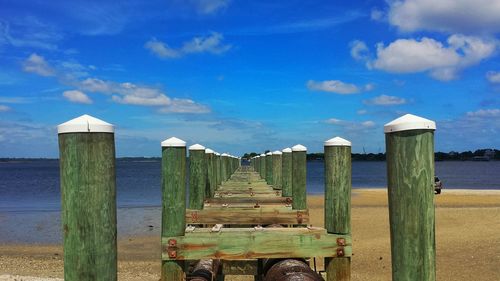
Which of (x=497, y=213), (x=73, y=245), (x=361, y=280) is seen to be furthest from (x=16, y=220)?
(x=73, y=245)

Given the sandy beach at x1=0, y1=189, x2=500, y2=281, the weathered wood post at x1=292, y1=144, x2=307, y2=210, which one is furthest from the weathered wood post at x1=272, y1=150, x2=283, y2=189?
the weathered wood post at x1=292, y1=144, x2=307, y2=210

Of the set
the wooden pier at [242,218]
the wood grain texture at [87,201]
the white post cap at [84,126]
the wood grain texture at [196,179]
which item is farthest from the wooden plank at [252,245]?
the wood grain texture at [196,179]

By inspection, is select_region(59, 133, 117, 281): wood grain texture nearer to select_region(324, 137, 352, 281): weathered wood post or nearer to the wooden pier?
the wooden pier

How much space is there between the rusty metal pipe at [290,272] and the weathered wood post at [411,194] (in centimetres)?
159

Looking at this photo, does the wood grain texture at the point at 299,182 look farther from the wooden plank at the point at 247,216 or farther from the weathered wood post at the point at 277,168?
the weathered wood post at the point at 277,168

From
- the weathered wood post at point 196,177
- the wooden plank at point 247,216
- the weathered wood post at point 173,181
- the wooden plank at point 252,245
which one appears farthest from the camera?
the weathered wood post at point 196,177

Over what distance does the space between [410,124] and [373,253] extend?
40.3 ft

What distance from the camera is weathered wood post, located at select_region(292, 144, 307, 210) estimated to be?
365 inches

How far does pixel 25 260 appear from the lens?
51.6 ft

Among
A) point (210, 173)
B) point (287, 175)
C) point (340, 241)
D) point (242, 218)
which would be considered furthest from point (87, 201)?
point (287, 175)

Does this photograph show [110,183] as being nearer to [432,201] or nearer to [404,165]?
[404,165]

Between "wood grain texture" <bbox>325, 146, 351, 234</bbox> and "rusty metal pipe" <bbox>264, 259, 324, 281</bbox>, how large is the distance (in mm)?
567

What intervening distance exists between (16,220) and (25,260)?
43.2 ft

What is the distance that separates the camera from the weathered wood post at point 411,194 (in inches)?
134
